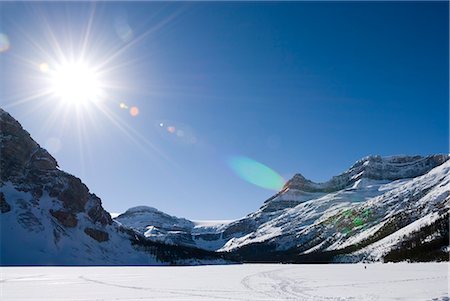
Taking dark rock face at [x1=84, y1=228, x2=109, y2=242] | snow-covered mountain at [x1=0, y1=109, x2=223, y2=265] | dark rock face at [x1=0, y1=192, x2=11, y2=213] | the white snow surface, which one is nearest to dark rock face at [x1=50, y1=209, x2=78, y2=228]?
snow-covered mountain at [x1=0, y1=109, x2=223, y2=265]

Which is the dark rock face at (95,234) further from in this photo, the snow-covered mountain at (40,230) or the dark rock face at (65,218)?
the dark rock face at (65,218)

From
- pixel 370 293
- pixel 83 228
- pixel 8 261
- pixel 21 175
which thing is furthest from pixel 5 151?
pixel 370 293

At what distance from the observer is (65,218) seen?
7510 inches

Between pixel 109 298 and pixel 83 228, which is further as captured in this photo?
pixel 83 228

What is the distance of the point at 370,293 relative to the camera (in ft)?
97.8

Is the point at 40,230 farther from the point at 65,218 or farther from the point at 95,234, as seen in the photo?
the point at 95,234

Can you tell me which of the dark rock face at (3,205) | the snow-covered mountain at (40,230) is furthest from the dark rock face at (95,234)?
the dark rock face at (3,205)

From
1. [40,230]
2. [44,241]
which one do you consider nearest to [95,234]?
[40,230]

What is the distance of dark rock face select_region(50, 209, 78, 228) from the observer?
18850cm

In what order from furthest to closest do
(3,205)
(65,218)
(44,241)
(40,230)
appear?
(65,218) < (3,205) < (40,230) < (44,241)

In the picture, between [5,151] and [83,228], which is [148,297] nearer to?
[83,228]

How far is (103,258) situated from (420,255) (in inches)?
5267

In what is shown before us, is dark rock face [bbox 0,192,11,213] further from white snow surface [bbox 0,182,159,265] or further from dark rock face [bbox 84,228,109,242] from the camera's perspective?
dark rock face [bbox 84,228,109,242]

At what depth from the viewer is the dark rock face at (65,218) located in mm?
188500
